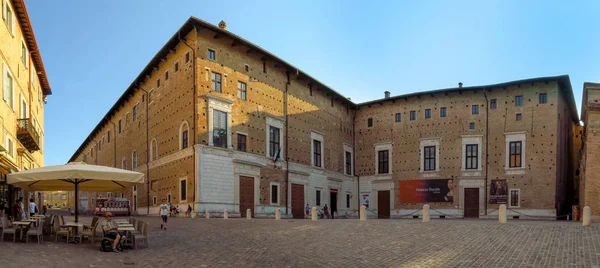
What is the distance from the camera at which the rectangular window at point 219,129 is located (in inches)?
1082

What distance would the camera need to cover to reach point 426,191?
38.0 metres

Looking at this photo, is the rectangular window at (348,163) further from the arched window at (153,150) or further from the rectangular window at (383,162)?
the arched window at (153,150)

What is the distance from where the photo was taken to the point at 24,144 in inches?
995

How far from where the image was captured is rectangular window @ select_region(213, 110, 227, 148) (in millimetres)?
27484

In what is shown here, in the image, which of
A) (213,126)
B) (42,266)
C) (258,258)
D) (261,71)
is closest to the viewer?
(42,266)

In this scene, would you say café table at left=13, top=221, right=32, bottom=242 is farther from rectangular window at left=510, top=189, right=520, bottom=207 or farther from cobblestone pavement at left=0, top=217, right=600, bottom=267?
rectangular window at left=510, top=189, right=520, bottom=207

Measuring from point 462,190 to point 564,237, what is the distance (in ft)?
79.7

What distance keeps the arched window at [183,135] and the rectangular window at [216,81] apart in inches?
114

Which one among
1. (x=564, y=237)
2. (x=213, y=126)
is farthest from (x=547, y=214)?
(x=213, y=126)

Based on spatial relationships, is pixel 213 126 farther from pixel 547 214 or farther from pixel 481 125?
pixel 547 214

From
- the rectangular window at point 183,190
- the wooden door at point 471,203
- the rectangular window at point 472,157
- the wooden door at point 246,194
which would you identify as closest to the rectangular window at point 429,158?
the rectangular window at point 472,157

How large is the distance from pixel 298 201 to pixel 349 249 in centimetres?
2246

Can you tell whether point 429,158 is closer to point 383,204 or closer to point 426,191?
point 426,191

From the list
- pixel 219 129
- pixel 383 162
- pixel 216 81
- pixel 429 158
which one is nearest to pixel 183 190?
pixel 219 129
